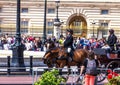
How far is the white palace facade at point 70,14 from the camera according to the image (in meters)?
63.0

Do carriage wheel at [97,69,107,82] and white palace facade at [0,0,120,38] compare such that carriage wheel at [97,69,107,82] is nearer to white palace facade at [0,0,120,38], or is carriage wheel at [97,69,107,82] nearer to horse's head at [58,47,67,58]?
horse's head at [58,47,67,58]

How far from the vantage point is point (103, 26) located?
208ft

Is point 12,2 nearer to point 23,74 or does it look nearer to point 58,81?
point 23,74

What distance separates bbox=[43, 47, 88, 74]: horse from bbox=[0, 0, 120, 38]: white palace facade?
3880 centimetres

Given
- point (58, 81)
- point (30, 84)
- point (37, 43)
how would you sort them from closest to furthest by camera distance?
point (58, 81), point (30, 84), point (37, 43)

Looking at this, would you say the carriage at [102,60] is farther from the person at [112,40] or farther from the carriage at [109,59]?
the person at [112,40]

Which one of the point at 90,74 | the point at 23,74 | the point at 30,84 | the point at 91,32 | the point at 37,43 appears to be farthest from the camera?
the point at 91,32

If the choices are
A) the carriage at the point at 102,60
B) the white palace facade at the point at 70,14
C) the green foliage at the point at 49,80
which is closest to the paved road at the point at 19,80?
the carriage at the point at 102,60

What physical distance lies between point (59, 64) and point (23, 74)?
2.78 metres

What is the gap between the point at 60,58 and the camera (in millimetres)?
22875

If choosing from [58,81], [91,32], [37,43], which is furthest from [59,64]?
[91,32]

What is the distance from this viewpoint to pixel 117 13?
64812mm

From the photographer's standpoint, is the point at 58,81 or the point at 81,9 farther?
the point at 81,9

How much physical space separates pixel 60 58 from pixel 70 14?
1639 inches
